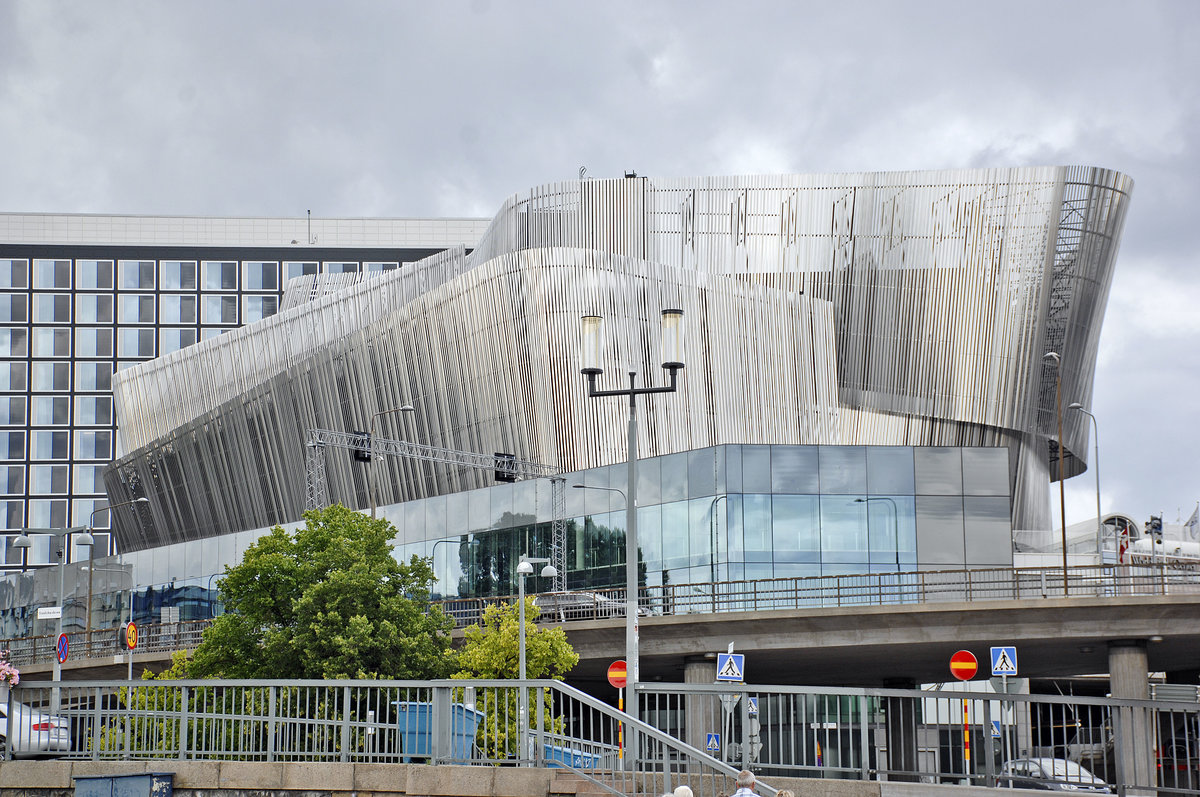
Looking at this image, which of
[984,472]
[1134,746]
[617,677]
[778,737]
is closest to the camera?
[1134,746]

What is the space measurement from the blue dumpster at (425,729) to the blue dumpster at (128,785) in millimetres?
2866

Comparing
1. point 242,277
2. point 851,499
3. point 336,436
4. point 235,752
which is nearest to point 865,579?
point 851,499

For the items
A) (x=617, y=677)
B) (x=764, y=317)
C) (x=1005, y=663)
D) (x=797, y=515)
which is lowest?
(x=617, y=677)

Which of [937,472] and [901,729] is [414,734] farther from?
[937,472]

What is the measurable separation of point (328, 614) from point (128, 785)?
2049cm

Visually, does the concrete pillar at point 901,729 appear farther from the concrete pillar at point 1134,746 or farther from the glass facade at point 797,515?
the glass facade at point 797,515

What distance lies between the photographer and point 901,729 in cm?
1792

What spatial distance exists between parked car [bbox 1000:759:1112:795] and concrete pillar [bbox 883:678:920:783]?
110 centimetres

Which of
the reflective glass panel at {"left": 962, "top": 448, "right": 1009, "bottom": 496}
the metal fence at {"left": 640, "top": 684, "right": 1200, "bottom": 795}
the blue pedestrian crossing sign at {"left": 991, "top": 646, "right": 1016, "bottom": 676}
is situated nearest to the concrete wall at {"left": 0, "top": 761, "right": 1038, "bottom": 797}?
the metal fence at {"left": 640, "top": 684, "right": 1200, "bottom": 795}

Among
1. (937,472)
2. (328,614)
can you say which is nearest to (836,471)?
(937,472)

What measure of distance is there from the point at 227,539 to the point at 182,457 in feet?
53.6

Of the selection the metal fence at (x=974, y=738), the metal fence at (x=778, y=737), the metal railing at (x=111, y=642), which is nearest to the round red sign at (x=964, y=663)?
the metal fence at (x=778, y=737)

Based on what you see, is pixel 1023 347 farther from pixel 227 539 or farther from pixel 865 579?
pixel 227 539

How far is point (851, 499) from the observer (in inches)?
1965
